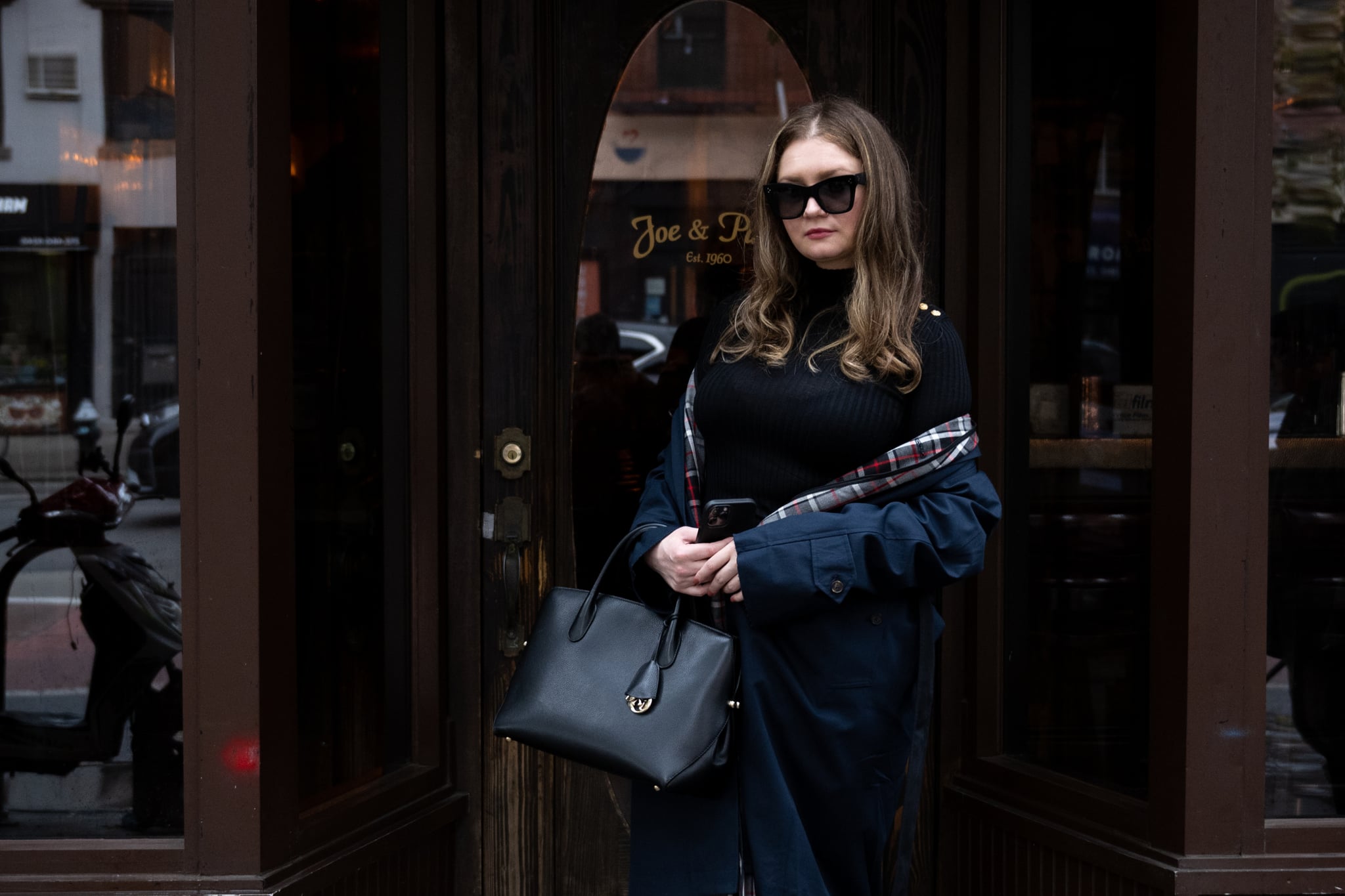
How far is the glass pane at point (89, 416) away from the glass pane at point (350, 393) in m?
0.28

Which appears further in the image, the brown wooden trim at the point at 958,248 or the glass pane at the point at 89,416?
the brown wooden trim at the point at 958,248

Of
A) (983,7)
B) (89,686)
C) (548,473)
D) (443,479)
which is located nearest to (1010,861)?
(548,473)

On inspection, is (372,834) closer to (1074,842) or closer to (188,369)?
(188,369)

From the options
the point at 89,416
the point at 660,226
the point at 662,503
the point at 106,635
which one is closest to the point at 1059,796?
the point at 662,503

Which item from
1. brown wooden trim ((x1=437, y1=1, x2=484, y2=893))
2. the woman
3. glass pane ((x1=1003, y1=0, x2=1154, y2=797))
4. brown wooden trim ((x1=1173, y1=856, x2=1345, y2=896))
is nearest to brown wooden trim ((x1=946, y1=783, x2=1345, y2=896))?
brown wooden trim ((x1=1173, y1=856, x2=1345, y2=896))

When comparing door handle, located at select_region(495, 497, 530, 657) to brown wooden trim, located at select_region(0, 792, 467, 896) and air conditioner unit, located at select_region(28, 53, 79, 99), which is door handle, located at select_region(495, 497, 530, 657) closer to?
brown wooden trim, located at select_region(0, 792, 467, 896)

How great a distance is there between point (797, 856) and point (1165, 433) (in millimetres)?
1110

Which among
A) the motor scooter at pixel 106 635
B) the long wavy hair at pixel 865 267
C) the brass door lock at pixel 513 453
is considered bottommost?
the motor scooter at pixel 106 635

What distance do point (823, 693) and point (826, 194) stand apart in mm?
850

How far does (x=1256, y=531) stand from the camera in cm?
222

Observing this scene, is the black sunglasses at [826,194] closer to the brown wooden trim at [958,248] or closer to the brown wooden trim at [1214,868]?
the brown wooden trim at [958,248]

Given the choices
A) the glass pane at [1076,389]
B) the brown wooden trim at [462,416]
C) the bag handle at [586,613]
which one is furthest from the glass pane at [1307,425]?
the brown wooden trim at [462,416]

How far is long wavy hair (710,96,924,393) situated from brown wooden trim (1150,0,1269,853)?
59 centimetres

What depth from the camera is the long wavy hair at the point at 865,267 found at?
1.94 metres
